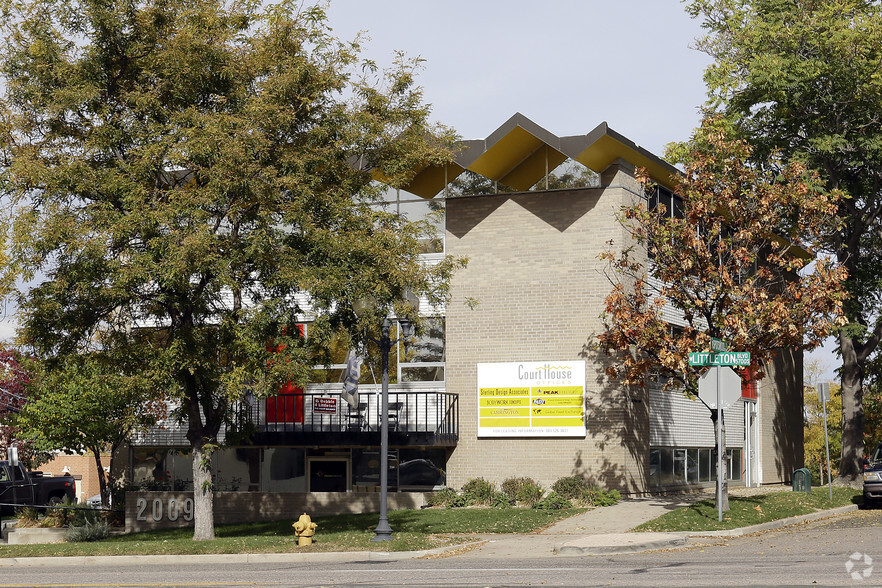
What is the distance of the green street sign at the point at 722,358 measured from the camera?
20.6 m

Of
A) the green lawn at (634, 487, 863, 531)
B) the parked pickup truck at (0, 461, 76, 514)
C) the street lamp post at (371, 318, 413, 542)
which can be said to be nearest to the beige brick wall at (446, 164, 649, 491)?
the green lawn at (634, 487, 863, 531)

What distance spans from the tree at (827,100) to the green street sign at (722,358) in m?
Answer: 9.46

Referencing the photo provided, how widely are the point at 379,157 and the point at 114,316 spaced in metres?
6.32

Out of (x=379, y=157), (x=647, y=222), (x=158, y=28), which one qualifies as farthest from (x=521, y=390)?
(x=158, y=28)

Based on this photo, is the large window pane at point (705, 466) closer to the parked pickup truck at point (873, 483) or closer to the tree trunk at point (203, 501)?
the parked pickup truck at point (873, 483)

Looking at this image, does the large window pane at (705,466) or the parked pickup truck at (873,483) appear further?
the large window pane at (705,466)

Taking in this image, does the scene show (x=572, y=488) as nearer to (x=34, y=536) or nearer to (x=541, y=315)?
(x=541, y=315)

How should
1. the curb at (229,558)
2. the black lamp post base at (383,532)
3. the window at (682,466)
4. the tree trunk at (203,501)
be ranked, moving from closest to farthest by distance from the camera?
the curb at (229,558) < the black lamp post base at (383,532) < the tree trunk at (203,501) < the window at (682,466)

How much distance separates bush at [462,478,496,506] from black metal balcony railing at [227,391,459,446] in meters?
1.26

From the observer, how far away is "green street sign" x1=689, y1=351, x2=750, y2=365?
20.6 meters

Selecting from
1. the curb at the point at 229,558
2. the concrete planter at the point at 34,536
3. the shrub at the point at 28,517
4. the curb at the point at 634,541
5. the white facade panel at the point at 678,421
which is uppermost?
the white facade panel at the point at 678,421

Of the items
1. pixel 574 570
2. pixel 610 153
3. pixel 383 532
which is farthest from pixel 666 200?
pixel 574 570

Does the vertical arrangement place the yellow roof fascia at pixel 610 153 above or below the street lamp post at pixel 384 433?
above

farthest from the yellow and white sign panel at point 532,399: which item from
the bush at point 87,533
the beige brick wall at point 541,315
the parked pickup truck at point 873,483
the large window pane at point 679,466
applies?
the bush at point 87,533
